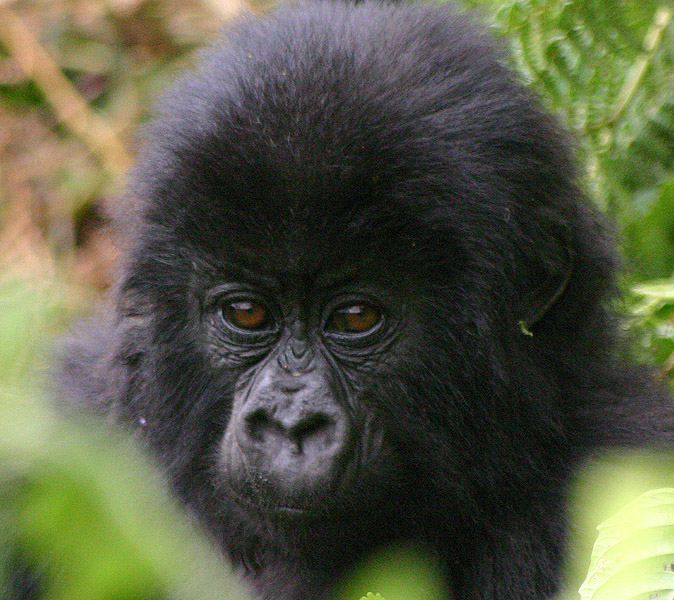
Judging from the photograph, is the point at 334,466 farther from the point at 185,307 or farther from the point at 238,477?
the point at 185,307

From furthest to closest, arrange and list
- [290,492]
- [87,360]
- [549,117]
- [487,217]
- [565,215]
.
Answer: [87,360] < [549,117] < [565,215] < [487,217] < [290,492]

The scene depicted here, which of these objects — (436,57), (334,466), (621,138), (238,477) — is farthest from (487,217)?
(621,138)

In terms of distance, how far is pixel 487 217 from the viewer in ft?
9.26

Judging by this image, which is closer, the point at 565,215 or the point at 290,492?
the point at 290,492

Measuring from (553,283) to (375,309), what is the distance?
1.90ft

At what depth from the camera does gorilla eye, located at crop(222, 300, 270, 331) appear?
9.75ft

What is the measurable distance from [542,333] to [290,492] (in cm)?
97

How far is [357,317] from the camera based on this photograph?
2914 mm

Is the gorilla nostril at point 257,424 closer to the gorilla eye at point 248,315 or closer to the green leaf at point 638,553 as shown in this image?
the gorilla eye at point 248,315

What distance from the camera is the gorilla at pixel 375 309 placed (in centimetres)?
274

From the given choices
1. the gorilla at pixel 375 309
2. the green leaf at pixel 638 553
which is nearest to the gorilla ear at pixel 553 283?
the gorilla at pixel 375 309

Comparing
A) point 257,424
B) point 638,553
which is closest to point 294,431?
point 257,424

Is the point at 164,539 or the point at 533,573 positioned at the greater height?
the point at 164,539

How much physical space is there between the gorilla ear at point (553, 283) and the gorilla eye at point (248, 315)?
0.79 metres
